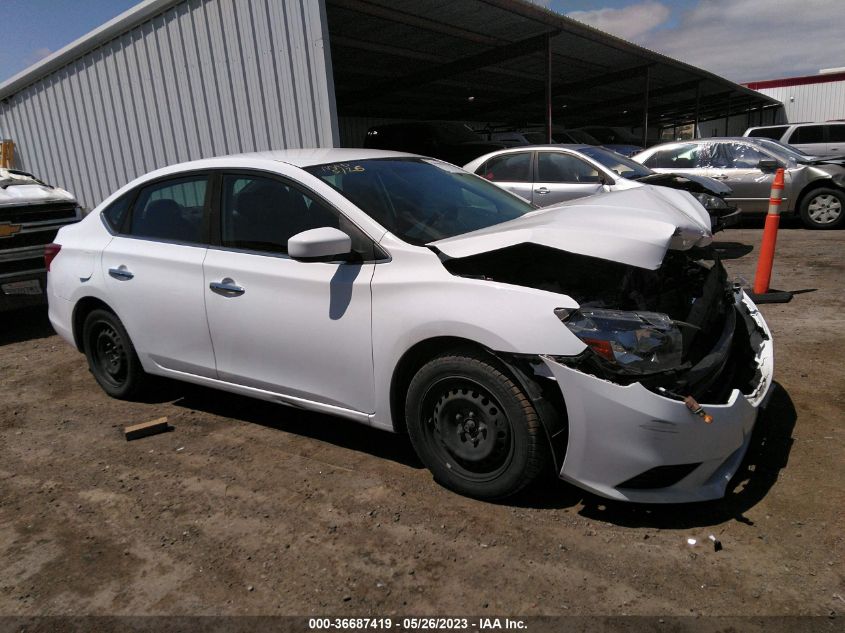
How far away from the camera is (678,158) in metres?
10.7

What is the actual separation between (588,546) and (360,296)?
4.92 feet

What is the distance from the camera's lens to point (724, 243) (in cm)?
973

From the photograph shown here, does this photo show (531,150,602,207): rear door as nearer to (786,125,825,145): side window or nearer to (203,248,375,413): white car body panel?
(203,248,375,413): white car body panel

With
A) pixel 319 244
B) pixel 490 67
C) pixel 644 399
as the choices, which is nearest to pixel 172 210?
pixel 319 244

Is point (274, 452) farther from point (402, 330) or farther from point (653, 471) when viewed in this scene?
point (653, 471)

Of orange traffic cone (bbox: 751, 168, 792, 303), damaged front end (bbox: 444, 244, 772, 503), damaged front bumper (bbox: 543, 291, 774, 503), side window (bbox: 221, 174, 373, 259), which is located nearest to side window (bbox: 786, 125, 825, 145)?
orange traffic cone (bbox: 751, 168, 792, 303)

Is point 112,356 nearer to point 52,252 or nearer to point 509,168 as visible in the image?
point 52,252

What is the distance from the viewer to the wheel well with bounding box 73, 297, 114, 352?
14.4 ft

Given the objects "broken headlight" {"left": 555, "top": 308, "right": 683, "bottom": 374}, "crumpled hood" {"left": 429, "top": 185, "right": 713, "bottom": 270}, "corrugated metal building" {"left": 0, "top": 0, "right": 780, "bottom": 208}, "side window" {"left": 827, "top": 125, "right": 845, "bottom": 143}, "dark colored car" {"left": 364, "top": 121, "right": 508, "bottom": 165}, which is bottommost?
"broken headlight" {"left": 555, "top": 308, "right": 683, "bottom": 374}

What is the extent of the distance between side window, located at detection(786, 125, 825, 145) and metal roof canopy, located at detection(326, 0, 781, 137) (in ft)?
15.8

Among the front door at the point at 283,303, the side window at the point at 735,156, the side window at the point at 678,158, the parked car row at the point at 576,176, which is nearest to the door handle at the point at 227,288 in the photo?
the front door at the point at 283,303

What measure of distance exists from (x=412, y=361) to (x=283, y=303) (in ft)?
2.65

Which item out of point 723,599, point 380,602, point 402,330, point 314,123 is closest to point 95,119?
point 314,123

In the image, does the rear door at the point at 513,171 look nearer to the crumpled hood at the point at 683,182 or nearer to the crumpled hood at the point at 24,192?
the crumpled hood at the point at 683,182
